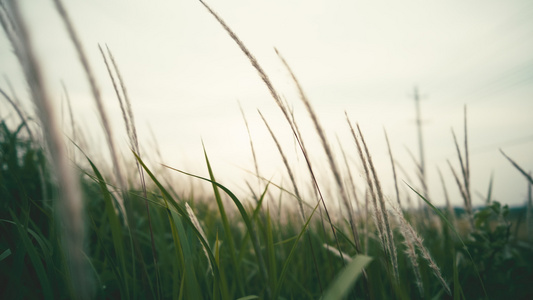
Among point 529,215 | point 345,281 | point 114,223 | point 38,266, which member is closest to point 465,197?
point 529,215

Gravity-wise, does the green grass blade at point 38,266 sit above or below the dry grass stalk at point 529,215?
above

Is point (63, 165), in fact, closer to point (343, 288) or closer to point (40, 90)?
point (40, 90)

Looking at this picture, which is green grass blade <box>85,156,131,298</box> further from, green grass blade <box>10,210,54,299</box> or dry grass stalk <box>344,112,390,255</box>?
dry grass stalk <box>344,112,390,255</box>

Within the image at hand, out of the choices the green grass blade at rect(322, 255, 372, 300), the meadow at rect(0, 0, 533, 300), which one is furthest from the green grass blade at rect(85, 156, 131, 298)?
the green grass blade at rect(322, 255, 372, 300)

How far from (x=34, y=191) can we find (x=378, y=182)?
169 centimetres

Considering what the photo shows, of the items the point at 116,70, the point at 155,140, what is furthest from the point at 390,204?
the point at 155,140

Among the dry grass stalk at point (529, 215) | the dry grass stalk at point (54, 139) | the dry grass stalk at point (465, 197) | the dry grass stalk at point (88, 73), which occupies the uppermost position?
the dry grass stalk at point (88, 73)

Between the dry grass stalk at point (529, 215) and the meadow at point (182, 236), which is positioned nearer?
the meadow at point (182, 236)

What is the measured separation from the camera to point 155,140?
55.7 inches

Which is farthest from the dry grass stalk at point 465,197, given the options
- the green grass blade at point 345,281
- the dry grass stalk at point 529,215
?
the green grass blade at point 345,281

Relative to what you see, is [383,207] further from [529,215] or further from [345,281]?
[529,215]

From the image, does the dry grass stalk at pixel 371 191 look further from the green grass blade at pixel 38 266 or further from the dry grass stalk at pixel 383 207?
the green grass blade at pixel 38 266

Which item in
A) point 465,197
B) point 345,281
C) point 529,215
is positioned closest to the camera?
point 345,281

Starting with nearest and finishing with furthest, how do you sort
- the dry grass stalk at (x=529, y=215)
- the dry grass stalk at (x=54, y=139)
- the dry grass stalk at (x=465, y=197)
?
the dry grass stalk at (x=54, y=139) → the dry grass stalk at (x=465, y=197) → the dry grass stalk at (x=529, y=215)
